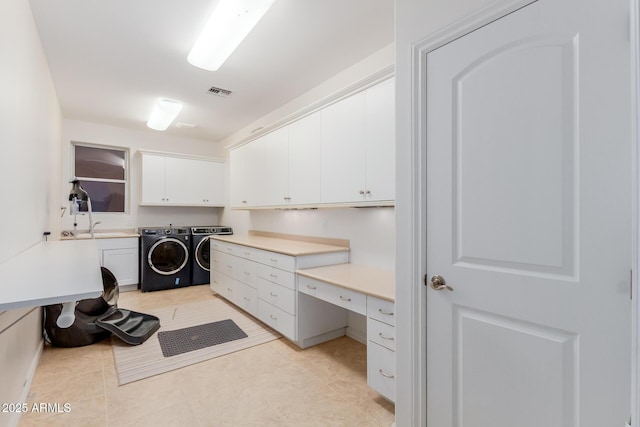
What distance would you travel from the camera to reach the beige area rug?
7.79 ft

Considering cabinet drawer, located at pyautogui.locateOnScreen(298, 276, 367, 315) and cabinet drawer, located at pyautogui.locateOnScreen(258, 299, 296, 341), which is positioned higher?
cabinet drawer, located at pyautogui.locateOnScreen(298, 276, 367, 315)

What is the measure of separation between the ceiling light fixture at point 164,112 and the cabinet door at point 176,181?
936mm

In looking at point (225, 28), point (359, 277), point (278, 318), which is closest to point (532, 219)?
point (359, 277)

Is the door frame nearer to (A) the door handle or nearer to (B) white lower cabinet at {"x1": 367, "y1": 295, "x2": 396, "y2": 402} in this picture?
(A) the door handle

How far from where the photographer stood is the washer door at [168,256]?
4.66 m

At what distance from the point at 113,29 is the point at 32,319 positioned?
7.63ft

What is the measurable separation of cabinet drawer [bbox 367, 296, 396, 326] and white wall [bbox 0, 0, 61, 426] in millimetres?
1718

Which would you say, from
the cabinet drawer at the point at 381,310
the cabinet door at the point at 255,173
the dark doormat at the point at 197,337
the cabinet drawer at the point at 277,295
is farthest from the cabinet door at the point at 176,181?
the cabinet drawer at the point at 381,310

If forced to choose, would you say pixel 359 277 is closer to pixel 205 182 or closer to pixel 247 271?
pixel 247 271

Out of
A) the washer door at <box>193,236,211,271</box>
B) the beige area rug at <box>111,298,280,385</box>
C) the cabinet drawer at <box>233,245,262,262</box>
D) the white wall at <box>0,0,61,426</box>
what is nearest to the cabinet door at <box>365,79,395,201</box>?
the cabinet drawer at <box>233,245,262,262</box>

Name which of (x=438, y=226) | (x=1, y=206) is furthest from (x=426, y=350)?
(x=1, y=206)

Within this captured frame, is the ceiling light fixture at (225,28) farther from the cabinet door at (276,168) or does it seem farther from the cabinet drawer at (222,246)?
the cabinet drawer at (222,246)

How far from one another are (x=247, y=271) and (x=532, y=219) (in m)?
2.98

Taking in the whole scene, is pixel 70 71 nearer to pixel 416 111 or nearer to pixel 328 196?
pixel 328 196
